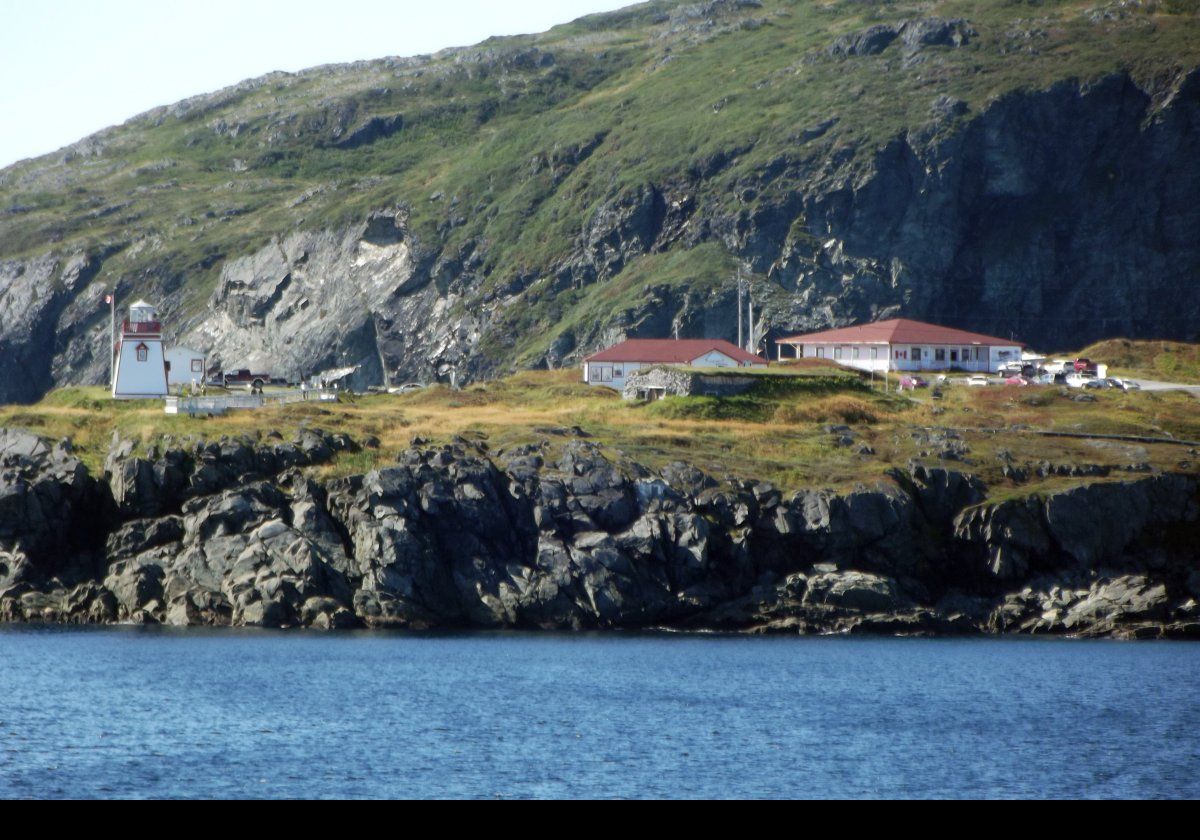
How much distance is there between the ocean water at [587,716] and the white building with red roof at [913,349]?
53703mm

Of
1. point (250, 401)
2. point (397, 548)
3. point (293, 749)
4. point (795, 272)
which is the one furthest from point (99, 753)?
point (795, 272)

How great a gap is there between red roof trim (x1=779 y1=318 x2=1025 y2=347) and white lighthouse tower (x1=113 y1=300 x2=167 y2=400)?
189 ft

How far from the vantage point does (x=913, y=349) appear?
128250 millimetres

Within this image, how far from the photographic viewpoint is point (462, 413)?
4026 inches

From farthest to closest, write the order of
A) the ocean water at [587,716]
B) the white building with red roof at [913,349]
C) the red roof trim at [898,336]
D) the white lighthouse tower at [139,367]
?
1. the red roof trim at [898,336]
2. the white building with red roof at [913,349]
3. the white lighthouse tower at [139,367]
4. the ocean water at [587,716]

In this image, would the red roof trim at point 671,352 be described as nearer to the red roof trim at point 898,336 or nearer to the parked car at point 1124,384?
the red roof trim at point 898,336

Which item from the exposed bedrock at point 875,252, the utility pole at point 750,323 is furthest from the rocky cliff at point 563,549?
the exposed bedrock at point 875,252

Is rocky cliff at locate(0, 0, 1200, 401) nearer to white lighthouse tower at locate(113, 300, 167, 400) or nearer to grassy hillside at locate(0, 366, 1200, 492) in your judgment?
grassy hillside at locate(0, 366, 1200, 492)

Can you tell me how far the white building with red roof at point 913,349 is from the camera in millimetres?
127688

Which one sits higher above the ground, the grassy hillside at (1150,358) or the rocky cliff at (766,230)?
the rocky cliff at (766,230)

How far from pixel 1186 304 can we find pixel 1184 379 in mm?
27358

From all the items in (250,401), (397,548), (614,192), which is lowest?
(397,548)

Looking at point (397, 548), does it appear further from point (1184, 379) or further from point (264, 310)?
point (264, 310)

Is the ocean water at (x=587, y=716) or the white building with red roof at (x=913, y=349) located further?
the white building with red roof at (x=913, y=349)
